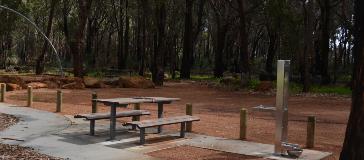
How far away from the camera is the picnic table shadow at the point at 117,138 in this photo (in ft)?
34.5

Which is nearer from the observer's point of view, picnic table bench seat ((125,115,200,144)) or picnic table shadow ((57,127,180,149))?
picnic table bench seat ((125,115,200,144))

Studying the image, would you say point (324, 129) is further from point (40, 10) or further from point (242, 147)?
point (40, 10)

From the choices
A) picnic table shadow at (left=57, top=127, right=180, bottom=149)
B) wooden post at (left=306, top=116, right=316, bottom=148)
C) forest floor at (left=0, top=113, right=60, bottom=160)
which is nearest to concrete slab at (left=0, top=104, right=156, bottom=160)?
picnic table shadow at (left=57, top=127, right=180, bottom=149)

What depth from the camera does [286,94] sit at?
32.3 ft

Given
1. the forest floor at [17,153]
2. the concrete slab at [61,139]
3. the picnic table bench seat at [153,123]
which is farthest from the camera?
the picnic table bench seat at [153,123]

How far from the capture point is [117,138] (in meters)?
11.2

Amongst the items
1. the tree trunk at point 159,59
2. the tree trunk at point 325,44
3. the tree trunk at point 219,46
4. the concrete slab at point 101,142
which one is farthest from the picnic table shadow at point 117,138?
the tree trunk at point 219,46

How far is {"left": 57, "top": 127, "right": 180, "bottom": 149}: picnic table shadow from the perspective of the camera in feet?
34.5

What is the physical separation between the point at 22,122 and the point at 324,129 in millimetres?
8253

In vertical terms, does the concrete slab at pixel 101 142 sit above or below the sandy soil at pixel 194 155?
above

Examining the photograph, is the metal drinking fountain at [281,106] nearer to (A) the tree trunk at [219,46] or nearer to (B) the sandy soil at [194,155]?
(B) the sandy soil at [194,155]

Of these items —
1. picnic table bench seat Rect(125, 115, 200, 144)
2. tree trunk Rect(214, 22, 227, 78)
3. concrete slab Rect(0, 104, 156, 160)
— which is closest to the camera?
concrete slab Rect(0, 104, 156, 160)

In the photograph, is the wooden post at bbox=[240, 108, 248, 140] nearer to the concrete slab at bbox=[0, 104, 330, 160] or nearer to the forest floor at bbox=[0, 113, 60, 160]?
the concrete slab at bbox=[0, 104, 330, 160]

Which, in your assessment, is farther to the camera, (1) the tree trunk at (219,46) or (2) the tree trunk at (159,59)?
(1) the tree trunk at (219,46)
